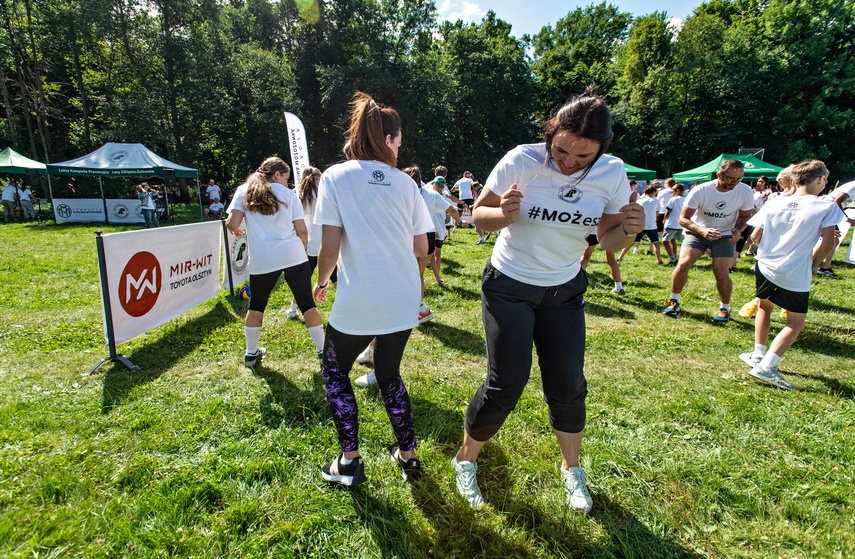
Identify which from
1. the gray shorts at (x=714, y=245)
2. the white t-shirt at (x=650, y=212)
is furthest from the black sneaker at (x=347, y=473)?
the white t-shirt at (x=650, y=212)

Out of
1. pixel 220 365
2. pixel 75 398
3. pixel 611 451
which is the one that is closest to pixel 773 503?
pixel 611 451

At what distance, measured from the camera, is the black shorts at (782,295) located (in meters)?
3.78

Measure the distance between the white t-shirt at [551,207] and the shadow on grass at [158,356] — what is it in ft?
11.2

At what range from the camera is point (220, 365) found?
4152mm

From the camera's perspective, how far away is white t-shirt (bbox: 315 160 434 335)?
209cm

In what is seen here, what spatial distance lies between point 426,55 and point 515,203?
32.1 meters

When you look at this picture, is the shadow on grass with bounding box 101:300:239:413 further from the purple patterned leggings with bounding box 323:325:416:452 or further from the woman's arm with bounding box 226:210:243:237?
the purple patterned leggings with bounding box 323:325:416:452

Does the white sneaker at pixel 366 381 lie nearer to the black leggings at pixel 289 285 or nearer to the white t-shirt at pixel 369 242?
the black leggings at pixel 289 285

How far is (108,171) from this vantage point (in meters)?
16.2

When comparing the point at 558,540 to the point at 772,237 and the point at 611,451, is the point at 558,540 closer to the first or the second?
the point at 611,451

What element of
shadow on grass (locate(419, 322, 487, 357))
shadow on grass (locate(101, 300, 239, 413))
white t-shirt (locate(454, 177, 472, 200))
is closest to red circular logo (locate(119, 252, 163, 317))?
shadow on grass (locate(101, 300, 239, 413))

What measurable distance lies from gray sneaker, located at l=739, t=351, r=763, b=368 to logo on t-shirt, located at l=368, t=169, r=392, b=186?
4.29 metres

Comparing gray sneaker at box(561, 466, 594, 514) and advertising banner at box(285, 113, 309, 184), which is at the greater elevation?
advertising banner at box(285, 113, 309, 184)

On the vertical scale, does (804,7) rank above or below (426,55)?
above
